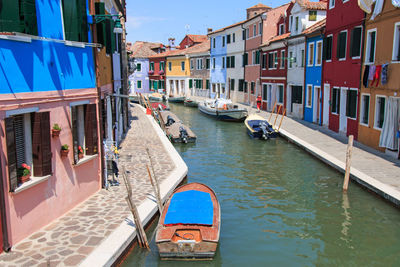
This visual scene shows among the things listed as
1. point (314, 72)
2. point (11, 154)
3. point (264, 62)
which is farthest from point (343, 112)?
point (11, 154)

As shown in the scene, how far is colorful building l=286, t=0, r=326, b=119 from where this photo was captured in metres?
27.2

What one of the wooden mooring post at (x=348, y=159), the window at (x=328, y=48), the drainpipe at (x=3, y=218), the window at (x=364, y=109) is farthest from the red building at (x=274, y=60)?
the drainpipe at (x=3, y=218)

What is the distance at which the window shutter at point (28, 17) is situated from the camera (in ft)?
24.8

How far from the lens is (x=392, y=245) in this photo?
30.4 feet

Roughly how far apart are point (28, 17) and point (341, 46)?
A: 17519 millimetres

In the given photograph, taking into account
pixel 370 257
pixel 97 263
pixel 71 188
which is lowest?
pixel 370 257

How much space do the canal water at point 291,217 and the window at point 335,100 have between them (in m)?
4.83

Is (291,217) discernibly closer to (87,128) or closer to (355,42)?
(87,128)

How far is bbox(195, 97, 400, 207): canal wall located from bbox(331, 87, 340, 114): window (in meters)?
1.31

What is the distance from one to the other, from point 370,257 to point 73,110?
26.1 ft

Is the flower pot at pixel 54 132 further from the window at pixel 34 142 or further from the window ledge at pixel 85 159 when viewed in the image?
the window ledge at pixel 85 159

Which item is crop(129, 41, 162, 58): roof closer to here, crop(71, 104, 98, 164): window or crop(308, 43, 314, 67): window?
crop(308, 43, 314, 67): window

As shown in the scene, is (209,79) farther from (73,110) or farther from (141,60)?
(73,110)

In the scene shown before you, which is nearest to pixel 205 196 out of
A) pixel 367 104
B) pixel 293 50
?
pixel 367 104
